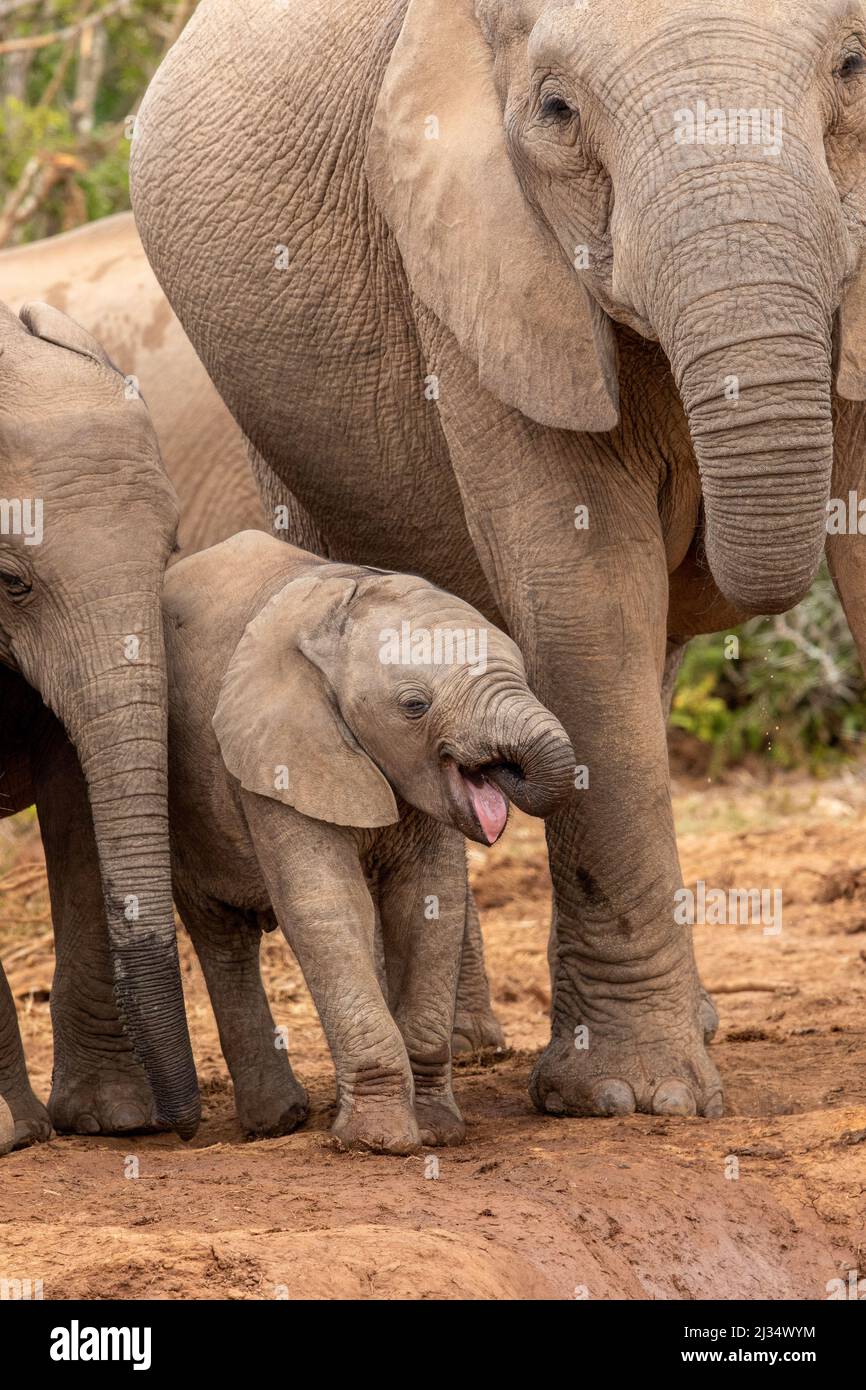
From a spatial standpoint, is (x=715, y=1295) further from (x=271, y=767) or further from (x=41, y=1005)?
(x=41, y=1005)

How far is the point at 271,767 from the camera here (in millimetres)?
5180

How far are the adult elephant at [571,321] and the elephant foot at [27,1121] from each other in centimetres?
119

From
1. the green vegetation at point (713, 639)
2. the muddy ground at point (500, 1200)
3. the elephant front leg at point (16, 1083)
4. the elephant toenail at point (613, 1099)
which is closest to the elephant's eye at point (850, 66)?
the muddy ground at point (500, 1200)

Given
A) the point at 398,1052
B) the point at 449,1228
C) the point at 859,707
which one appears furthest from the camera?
the point at 859,707

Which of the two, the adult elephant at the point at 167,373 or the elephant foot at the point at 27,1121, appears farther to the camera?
the adult elephant at the point at 167,373

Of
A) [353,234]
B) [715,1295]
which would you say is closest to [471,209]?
[353,234]

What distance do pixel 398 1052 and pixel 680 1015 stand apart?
84 cm

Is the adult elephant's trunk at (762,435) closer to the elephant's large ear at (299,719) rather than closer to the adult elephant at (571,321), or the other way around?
the adult elephant at (571,321)

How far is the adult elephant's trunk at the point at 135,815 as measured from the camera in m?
5.19

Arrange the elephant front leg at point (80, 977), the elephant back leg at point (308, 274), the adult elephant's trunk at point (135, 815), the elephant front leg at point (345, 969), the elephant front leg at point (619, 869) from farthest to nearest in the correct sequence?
the elephant back leg at point (308, 274)
the elephant front leg at point (80, 977)
the elephant front leg at point (619, 869)
the adult elephant's trunk at point (135, 815)
the elephant front leg at point (345, 969)

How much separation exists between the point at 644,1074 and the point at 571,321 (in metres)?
1.77

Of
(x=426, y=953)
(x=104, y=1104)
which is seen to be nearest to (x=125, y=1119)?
(x=104, y=1104)

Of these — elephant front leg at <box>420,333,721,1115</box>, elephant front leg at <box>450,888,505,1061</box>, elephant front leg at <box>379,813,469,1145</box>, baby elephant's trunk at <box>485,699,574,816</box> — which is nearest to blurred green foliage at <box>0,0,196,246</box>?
elephant front leg at <box>450,888,505,1061</box>

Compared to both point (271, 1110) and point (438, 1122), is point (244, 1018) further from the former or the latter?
point (438, 1122)
